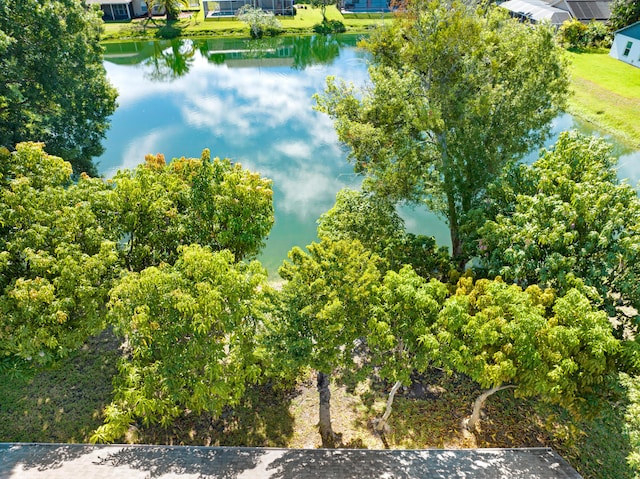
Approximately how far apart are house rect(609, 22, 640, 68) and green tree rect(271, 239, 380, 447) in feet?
154

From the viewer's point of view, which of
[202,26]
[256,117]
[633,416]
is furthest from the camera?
[202,26]

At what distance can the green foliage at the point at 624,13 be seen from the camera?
45.3 meters

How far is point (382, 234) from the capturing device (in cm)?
1567

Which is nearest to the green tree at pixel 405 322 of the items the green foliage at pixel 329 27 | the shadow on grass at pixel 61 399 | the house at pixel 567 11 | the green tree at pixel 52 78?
the shadow on grass at pixel 61 399

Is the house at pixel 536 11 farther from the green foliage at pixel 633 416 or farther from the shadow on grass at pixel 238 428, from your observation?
the shadow on grass at pixel 238 428

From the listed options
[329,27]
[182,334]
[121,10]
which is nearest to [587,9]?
[329,27]

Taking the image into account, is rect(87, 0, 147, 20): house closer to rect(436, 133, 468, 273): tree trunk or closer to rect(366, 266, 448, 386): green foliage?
rect(436, 133, 468, 273): tree trunk

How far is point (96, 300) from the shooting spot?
1208 centimetres

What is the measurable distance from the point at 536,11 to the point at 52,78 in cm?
5601

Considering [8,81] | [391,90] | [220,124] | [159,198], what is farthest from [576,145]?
[220,124]

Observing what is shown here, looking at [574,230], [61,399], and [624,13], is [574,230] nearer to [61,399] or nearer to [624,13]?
[61,399]

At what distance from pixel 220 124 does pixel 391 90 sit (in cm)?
2214

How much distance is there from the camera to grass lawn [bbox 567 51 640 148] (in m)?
32.6

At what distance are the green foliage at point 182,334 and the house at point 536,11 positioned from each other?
53.4m
